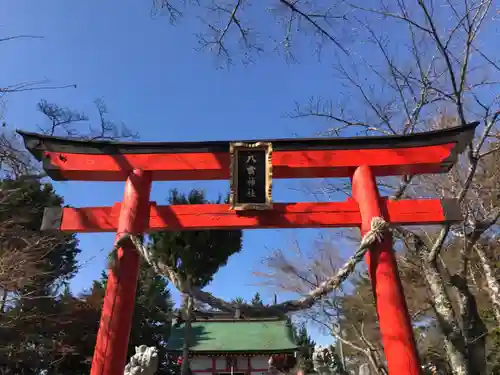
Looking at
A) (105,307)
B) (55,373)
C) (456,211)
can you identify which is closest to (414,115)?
(456,211)

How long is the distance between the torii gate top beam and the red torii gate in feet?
0.05

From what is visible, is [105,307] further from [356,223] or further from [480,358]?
[480,358]

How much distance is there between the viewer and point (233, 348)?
1655 centimetres

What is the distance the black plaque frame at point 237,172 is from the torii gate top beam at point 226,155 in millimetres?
141

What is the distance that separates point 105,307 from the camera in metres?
4.59

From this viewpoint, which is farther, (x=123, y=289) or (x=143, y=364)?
(x=143, y=364)

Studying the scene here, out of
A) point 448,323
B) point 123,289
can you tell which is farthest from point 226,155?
point 448,323

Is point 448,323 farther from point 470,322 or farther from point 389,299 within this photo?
point 389,299

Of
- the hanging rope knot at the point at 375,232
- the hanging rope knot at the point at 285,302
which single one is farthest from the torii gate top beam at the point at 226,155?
the hanging rope knot at the point at 285,302

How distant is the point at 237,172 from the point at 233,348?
13203mm

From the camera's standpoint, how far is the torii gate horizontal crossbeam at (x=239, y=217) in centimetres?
A: 521

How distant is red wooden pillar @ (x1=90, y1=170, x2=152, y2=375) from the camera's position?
4367mm

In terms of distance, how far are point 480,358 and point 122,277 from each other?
526cm

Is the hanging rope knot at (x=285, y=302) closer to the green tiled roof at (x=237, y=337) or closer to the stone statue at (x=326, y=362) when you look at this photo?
the stone statue at (x=326, y=362)
